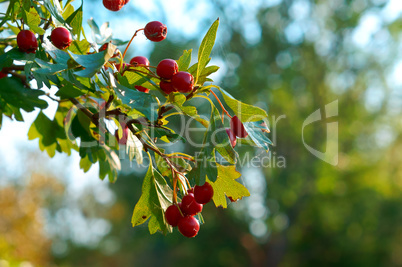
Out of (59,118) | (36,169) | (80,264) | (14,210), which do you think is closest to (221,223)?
(14,210)

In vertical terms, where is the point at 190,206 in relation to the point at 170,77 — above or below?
below

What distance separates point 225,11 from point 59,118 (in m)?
7.41

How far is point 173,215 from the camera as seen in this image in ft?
3.05

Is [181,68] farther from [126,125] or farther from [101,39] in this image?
[101,39]

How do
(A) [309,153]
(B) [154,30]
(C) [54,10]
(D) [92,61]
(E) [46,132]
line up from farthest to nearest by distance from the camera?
(A) [309,153] < (E) [46,132] < (B) [154,30] < (C) [54,10] < (D) [92,61]

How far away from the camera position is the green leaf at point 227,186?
0.94 meters

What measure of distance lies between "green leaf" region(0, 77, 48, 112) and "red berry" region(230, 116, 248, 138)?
45 centimetres

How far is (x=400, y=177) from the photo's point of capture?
1045 centimetres

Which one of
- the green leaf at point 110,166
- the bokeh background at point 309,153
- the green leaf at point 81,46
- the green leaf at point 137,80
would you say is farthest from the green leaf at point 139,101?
the bokeh background at point 309,153

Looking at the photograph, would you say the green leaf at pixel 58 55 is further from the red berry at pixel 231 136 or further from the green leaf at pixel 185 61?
the red berry at pixel 231 136

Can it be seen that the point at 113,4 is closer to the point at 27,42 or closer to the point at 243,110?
the point at 27,42

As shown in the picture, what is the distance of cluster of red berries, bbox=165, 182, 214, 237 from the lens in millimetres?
915

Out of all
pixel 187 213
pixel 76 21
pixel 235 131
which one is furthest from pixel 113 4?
pixel 187 213

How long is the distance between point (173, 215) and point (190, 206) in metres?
0.05
